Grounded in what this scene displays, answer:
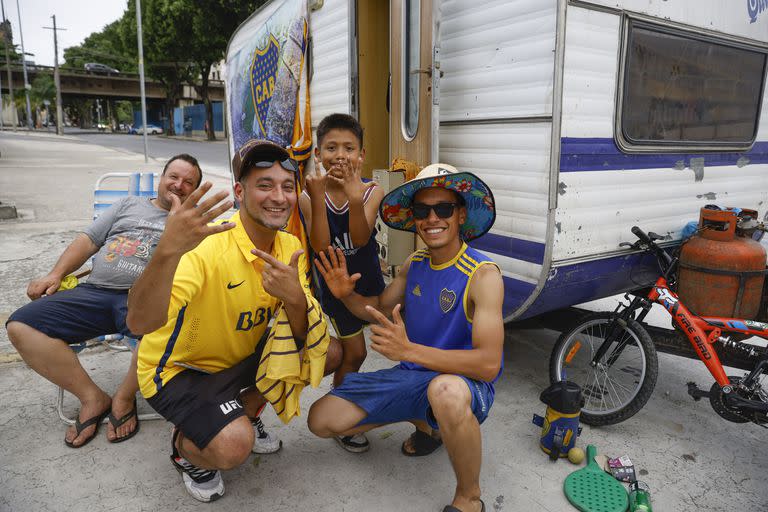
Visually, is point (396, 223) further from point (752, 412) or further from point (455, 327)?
point (752, 412)

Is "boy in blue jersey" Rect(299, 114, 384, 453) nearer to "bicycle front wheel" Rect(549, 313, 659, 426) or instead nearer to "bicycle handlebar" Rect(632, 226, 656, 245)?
"bicycle front wheel" Rect(549, 313, 659, 426)

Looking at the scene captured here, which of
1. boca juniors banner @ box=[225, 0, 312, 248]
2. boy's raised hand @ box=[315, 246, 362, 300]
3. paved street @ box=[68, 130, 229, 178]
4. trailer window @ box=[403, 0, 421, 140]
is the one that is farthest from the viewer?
paved street @ box=[68, 130, 229, 178]

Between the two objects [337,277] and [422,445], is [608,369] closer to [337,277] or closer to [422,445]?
[422,445]

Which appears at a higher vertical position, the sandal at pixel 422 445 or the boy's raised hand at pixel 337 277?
the boy's raised hand at pixel 337 277

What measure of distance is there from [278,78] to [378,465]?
372 centimetres

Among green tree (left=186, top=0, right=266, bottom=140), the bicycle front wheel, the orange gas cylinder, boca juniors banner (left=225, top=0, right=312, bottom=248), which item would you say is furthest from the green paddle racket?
green tree (left=186, top=0, right=266, bottom=140)

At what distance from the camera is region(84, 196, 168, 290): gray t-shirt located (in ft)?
9.13

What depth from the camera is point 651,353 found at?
266cm

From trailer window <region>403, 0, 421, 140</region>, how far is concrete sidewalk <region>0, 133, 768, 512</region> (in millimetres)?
1710

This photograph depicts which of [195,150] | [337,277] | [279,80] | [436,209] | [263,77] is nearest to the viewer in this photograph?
[436,209]

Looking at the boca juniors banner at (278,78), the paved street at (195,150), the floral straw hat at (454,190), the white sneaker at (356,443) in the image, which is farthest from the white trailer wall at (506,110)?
the paved street at (195,150)

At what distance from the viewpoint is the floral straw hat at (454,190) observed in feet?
7.12

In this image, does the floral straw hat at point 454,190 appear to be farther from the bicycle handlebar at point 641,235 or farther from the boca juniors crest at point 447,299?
the bicycle handlebar at point 641,235

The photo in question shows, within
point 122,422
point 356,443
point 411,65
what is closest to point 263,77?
point 411,65
